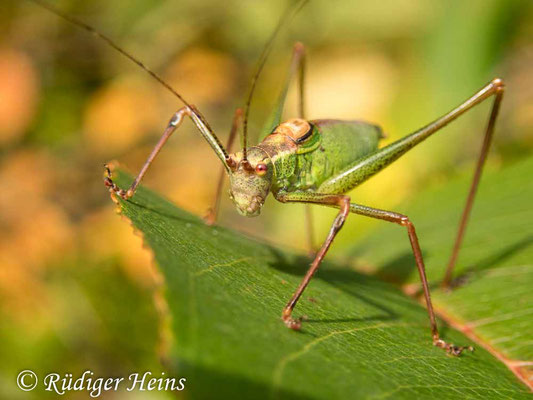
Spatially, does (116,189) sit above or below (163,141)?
below

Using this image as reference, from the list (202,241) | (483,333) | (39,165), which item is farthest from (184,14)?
(483,333)

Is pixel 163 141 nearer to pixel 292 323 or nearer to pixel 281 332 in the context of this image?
pixel 292 323

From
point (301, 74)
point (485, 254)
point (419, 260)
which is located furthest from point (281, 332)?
point (301, 74)

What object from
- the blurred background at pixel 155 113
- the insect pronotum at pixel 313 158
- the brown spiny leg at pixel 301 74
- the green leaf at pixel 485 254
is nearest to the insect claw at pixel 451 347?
the green leaf at pixel 485 254

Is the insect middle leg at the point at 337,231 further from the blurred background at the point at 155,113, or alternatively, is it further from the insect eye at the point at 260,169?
the blurred background at the point at 155,113

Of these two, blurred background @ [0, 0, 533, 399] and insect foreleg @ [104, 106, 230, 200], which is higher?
blurred background @ [0, 0, 533, 399]

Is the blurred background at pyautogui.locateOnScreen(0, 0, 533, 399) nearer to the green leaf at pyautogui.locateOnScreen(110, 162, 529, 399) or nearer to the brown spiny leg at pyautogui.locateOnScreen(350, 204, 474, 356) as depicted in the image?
the brown spiny leg at pyautogui.locateOnScreen(350, 204, 474, 356)

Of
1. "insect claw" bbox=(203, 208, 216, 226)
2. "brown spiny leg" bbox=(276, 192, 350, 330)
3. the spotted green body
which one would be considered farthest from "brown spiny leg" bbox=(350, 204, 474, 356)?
"insect claw" bbox=(203, 208, 216, 226)
